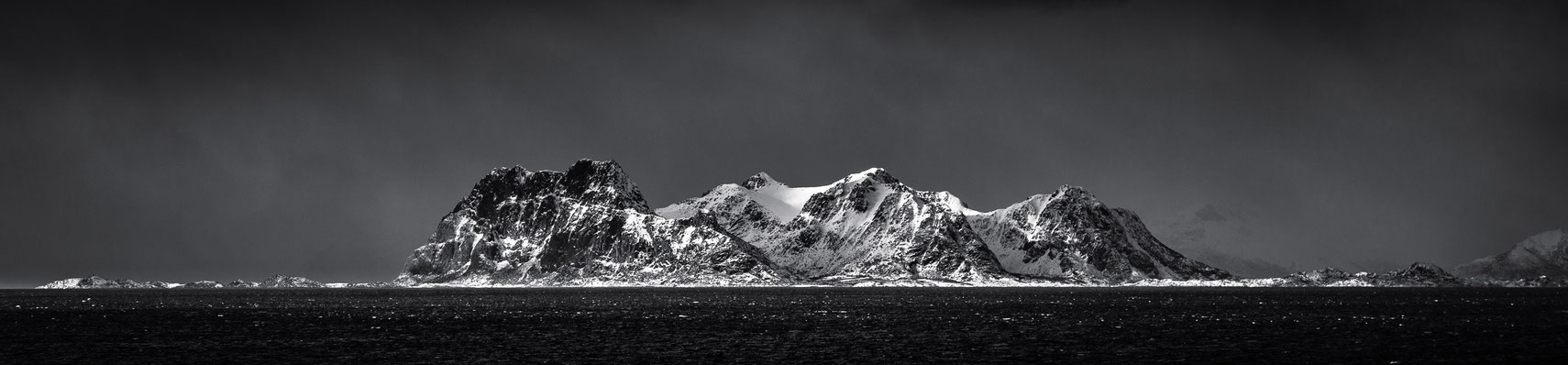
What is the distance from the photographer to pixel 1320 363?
88.8 meters

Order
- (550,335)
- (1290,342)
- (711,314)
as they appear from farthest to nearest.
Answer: (711,314)
(550,335)
(1290,342)

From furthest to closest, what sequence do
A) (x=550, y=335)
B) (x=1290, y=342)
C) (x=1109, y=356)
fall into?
(x=550, y=335) → (x=1290, y=342) → (x=1109, y=356)

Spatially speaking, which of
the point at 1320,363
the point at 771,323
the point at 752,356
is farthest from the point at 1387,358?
the point at 771,323

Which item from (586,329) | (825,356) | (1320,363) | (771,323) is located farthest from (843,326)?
(1320,363)

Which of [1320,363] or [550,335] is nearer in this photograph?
[1320,363]

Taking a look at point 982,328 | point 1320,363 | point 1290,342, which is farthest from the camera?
point 982,328

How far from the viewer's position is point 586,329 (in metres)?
140

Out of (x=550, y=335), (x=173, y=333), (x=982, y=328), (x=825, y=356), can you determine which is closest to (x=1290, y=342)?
(x=982, y=328)

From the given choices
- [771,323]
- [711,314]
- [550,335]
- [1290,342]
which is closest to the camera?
[1290,342]

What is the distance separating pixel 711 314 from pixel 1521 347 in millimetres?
115606

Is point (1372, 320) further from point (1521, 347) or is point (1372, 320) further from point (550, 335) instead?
point (550, 335)

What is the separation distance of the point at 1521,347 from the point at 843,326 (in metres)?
71.7

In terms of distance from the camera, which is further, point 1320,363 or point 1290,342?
point 1290,342

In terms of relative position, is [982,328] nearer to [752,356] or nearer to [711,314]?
[752,356]
